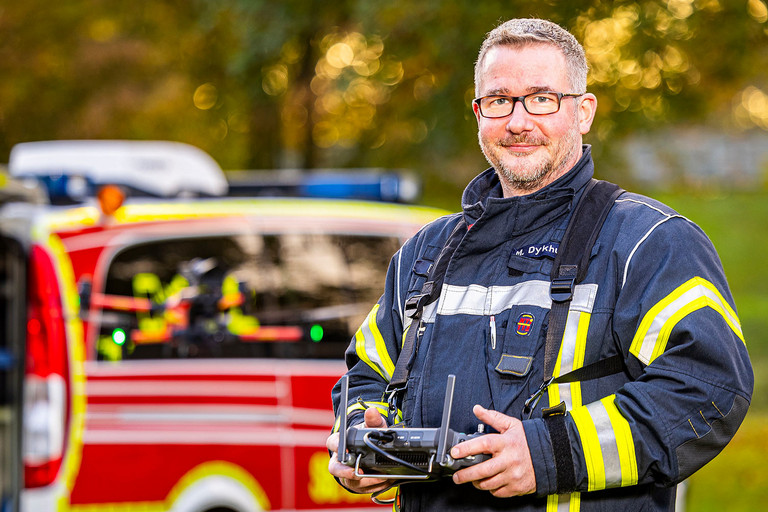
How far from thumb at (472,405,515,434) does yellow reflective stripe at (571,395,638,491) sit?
14cm

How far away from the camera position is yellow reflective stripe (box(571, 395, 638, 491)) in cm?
210

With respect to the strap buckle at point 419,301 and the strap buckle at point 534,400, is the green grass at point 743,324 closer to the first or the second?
the strap buckle at point 419,301

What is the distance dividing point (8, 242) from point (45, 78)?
9.02 meters

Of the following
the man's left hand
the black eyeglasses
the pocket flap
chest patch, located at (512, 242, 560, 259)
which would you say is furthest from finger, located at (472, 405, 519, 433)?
the black eyeglasses

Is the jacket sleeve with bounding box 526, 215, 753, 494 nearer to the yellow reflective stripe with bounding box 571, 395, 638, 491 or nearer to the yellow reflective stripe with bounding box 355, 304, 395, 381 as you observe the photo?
the yellow reflective stripe with bounding box 571, 395, 638, 491

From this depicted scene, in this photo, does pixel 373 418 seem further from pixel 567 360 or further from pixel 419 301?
pixel 567 360

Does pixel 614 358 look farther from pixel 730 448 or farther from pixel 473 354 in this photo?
pixel 730 448

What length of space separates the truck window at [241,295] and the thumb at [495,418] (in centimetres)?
309

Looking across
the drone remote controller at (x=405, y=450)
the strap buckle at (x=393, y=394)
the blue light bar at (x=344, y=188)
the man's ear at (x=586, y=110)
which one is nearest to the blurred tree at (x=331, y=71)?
the blue light bar at (x=344, y=188)

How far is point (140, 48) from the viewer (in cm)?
1330

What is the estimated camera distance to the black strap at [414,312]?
2.44 meters

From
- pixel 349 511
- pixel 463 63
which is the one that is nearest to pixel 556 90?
pixel 349 511

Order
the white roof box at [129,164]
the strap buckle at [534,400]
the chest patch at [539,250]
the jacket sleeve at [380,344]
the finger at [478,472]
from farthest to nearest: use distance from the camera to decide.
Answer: the white roof box at [129,164], the jacket sleeve at [380,344], the chest patch at [539,250], the strap buckle at [534,400], the finger at [478,472]

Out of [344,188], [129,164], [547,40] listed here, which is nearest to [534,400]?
[547,40]
